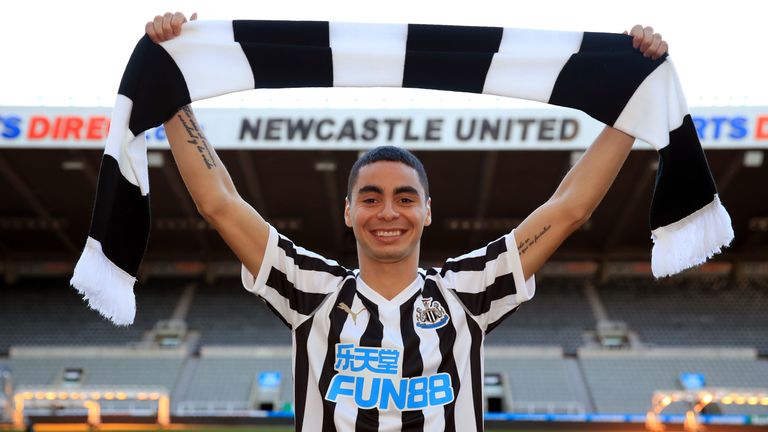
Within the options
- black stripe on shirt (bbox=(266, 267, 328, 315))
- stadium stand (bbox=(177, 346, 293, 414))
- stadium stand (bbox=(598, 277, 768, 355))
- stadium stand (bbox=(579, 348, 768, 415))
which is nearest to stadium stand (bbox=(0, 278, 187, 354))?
stadium stand (bbox=(177, 346, 293, 414))

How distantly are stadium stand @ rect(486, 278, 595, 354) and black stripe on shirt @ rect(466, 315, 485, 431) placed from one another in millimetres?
17648

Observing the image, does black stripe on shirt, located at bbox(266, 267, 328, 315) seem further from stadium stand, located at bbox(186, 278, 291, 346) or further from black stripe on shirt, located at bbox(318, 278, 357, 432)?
stadium stand, located at bbox(186, 278, 291, 346)

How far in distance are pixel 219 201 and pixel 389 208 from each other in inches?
21.2

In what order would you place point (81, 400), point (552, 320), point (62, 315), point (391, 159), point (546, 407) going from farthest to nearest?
point (62, 315) < point (552, 320) < point (546, 407) < point (81, 400) < point (391, 159)

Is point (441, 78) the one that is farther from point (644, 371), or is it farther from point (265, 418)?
point (644, 371)

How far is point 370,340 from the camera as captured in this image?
2.18m

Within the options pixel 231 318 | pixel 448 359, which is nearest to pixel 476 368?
pixel 448 359

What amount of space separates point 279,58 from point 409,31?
18.9 inches

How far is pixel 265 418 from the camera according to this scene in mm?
10508

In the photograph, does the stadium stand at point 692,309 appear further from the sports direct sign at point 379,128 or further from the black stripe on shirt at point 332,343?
the black stripe on shirt at point 332,343

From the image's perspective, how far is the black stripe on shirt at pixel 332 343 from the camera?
2129 millimetres

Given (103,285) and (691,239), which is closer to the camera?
(103,285)

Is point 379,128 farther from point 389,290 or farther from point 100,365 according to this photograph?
point 389,290

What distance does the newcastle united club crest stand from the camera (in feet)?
7.36
